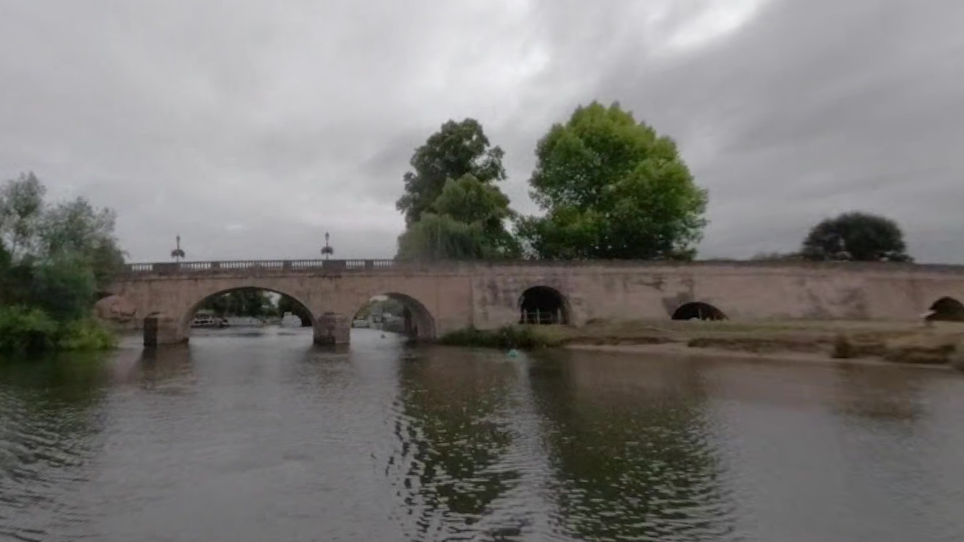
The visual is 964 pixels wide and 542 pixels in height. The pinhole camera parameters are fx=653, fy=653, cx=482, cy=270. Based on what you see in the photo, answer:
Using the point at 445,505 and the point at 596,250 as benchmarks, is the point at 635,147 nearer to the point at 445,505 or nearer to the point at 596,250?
the point at 596,250

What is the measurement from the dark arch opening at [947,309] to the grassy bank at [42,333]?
60124 millimetres

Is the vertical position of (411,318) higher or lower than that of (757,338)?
higher

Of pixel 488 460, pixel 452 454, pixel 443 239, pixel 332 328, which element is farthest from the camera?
pixel 443 239

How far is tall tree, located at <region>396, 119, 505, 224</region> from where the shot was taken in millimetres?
55156

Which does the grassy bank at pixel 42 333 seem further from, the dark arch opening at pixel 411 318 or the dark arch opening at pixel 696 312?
the dark arch opening at pixel 696 312

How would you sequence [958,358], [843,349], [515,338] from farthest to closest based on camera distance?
1. [515,338]
2. [843,349]
3. [958,358]

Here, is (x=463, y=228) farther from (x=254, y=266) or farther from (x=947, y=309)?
(x=947, y=309)

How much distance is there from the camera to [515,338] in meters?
37.8

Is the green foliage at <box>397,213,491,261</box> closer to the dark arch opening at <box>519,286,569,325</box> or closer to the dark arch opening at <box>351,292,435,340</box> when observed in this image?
the dark arch opening at <box>351,292,435,340</box>

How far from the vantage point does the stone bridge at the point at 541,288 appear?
4181cm

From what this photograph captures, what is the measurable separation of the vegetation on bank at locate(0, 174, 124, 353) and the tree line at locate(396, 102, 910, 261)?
67.2 feet

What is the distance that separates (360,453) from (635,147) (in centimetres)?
4630

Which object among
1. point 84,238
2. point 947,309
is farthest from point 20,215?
point 947,309

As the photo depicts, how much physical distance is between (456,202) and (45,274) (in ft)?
87.2
